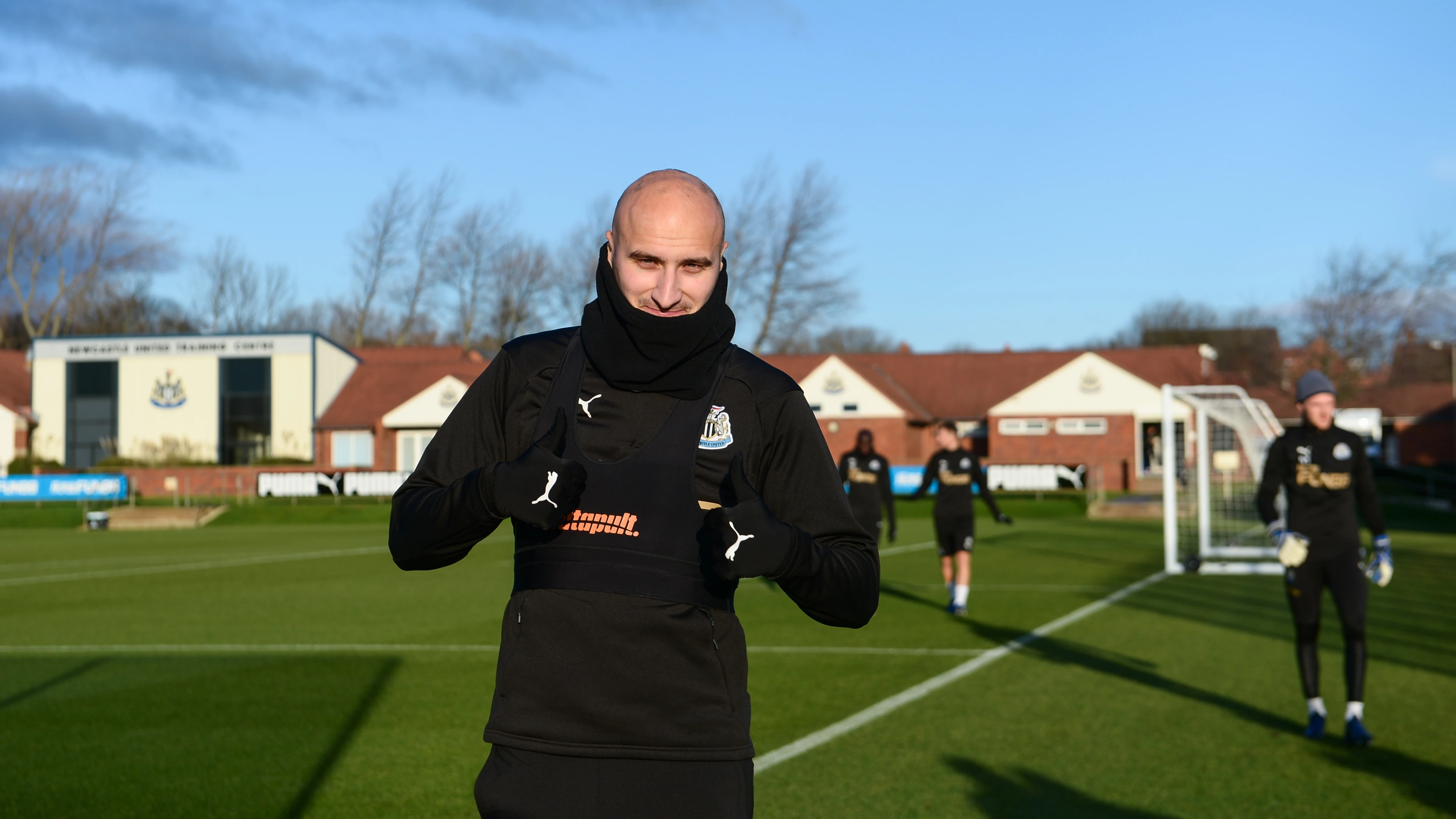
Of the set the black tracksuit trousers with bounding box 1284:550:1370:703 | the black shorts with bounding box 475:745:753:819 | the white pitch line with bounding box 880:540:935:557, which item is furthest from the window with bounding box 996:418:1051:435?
the black shorts with bounding box 475:745:753:819

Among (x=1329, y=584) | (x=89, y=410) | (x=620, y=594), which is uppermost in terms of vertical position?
(x=89, y=410)

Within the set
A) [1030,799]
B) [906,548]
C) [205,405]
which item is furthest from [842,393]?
[1030,799]

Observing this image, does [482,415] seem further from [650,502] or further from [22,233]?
[22,233]

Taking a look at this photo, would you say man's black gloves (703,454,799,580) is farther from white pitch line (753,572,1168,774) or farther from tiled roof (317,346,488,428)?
tiled roof (317,346,488,428)

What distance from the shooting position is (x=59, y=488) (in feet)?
129

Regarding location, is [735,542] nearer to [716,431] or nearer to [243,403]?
[716,431]

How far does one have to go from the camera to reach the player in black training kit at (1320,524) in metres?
8.45

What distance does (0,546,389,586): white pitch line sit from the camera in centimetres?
1945

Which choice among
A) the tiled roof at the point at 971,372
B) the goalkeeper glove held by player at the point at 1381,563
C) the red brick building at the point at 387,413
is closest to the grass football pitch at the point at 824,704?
the goalkeeper glove held by player at the point at 1381,563

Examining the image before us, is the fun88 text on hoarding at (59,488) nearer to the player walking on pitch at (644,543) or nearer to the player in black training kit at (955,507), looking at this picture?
the player in black training kit at (955,507)

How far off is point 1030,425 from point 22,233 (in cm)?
5075

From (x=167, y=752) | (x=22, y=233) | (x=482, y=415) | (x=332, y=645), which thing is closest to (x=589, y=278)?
(x=22, y=233)

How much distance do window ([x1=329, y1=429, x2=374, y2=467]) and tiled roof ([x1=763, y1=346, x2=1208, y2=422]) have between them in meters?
18.7

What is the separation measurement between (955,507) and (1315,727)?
7152 mm
